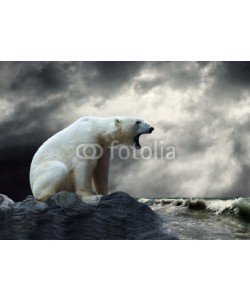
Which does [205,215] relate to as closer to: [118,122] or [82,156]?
[118,122]

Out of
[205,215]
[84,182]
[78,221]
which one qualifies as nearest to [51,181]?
[84,182]

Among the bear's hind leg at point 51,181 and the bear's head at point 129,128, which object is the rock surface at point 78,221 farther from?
the bear's head at point 129,128

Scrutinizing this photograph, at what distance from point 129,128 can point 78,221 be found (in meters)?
1.49

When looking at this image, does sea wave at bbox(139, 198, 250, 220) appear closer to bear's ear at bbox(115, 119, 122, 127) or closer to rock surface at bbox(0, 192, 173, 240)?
rock surface at bbox(0, 192, 173, 240)

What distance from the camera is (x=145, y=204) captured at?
24.6 feet

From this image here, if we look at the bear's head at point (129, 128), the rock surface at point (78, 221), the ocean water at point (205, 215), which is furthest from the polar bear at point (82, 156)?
the ocean water at point (205, 215)

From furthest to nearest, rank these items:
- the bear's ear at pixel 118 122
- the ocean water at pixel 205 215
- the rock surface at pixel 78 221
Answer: the bear's ear at pixel 118 122, the ocean water at pixel 205 215, the rock surface at pixel 78 221

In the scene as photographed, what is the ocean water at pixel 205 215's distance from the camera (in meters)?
7.56

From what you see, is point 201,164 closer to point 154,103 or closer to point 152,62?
point 154,103

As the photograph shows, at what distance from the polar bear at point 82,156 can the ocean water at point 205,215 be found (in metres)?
0.80

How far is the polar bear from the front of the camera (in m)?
7.48

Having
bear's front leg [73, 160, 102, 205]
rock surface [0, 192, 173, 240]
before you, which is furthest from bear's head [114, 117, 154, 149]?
rock surface [0, 192, 173, 240]

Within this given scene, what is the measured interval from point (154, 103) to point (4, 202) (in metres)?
2.55

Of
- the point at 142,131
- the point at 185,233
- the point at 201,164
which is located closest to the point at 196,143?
the point at 201,164
